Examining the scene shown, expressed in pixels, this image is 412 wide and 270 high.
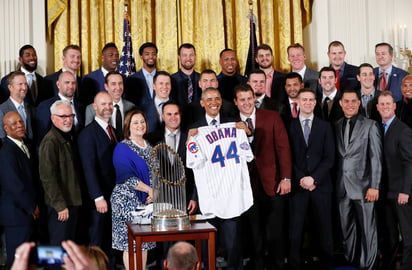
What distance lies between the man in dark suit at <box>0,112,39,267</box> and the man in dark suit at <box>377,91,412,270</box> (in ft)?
12.1

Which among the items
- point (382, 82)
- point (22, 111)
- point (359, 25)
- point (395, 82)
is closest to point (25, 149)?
point (22, 111)

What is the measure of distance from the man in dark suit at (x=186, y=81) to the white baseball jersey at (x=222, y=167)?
1.60 metres

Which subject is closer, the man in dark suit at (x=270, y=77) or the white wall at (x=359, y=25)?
the man in dark suit at (x=270, y=77)

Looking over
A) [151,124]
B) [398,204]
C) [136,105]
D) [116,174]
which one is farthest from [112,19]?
[398,204]

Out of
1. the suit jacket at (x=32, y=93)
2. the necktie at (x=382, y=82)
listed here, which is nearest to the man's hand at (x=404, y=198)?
the necktie at (x=382, y=82)

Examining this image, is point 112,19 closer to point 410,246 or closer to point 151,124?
point 151,124

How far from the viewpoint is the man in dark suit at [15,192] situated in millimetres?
6055

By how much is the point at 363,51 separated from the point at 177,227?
16.8 feet

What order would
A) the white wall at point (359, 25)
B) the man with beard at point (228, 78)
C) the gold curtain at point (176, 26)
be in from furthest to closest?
1. the white wall at point (359, 25)
2. the gold curtain at point (176, 26)
3. the man with beard at point (228, 78)

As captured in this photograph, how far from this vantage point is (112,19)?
9188 millimetres

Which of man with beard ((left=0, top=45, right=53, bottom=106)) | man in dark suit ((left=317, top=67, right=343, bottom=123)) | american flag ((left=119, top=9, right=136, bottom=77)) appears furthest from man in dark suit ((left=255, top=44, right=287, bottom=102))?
man with beard ((left=0, top=45, right=53, bottom=106))

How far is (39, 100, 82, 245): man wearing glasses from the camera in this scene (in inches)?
241

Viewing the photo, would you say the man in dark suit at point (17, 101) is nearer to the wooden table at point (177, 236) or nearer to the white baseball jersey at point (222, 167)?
the white baseball jersey at point (222, 167)

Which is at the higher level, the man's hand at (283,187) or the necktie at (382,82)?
the necktie at (382,82)
